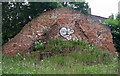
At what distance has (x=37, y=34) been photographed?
36.6 ft

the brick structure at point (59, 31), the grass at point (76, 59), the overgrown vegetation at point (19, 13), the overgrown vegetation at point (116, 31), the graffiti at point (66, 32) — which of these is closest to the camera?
the grass at point (76, 59)

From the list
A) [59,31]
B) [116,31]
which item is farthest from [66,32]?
[116,31]

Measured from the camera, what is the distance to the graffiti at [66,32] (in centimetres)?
1049

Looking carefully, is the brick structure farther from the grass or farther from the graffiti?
the grass

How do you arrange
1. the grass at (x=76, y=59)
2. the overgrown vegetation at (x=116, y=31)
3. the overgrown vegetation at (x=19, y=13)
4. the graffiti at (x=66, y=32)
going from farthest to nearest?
1. the overgrown vegetation at (x=116, y=31)
2. the overgrown vegetation at (x=19, y=13)
3. the graffiti at (x=66, y=32)
4. the grass at (x=76, y=59)

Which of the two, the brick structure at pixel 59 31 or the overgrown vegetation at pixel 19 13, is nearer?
the brick structure at pixel 59 31

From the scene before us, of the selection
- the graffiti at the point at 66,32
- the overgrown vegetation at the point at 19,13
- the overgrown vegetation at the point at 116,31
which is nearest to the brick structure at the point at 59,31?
the graffiti at the point at 66,32

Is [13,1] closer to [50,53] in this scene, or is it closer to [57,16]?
[57,16]

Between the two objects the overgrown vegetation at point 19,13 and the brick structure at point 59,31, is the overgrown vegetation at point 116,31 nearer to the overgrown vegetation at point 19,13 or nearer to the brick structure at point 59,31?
the brick structure at point 59,31

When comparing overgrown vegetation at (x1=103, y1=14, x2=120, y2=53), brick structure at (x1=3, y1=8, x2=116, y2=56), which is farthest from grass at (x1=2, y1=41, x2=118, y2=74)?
overgrown vegetation at (x1=103, y1=14, x2=120, y2=53)

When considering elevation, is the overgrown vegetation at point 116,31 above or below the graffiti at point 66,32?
below

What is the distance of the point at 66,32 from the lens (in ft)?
35.0

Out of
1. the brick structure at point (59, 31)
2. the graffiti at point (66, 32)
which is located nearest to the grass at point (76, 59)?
the graffiti at point (66, 32)

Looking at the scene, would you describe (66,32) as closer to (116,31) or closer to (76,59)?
(76,59)
